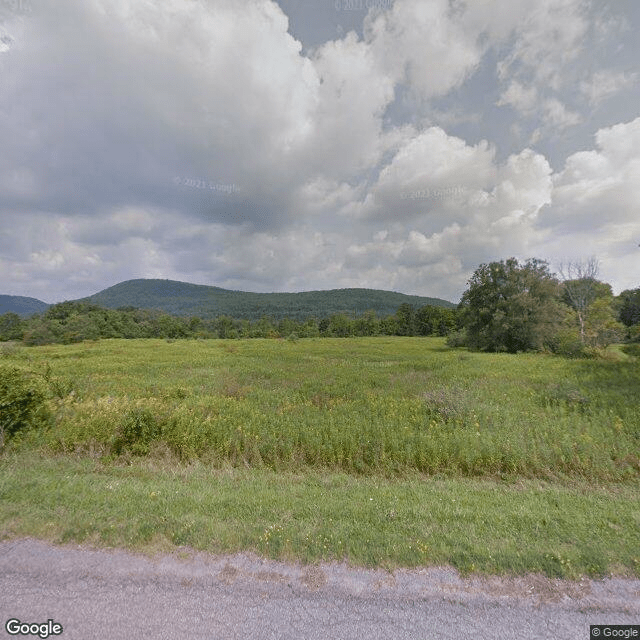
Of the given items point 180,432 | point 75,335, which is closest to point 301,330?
point 75,335

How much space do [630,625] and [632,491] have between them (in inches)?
154

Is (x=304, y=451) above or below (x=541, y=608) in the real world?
below

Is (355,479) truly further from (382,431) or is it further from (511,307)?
(511,307)

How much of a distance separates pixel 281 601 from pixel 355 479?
340cm

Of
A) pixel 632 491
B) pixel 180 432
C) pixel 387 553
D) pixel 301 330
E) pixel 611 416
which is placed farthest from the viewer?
pixel 301 330

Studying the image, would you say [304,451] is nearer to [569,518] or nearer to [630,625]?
[569,518]

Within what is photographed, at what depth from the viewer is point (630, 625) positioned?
263 centimetres

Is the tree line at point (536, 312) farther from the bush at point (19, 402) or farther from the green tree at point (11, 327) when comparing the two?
the green tree at point (11, 327)

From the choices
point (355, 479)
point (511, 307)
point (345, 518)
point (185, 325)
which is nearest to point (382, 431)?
point (355, 479)

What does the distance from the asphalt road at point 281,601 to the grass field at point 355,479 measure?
250 millimetres

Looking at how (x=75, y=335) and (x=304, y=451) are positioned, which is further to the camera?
(x=75, y=335)

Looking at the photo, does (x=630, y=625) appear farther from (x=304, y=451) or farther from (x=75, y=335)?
(x=75, y=335)

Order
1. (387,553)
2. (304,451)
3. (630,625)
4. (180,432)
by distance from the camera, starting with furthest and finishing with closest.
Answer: (180,432) → (304,451) → (387,553) → (630,625)

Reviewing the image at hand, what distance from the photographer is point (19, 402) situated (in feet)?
23.8
